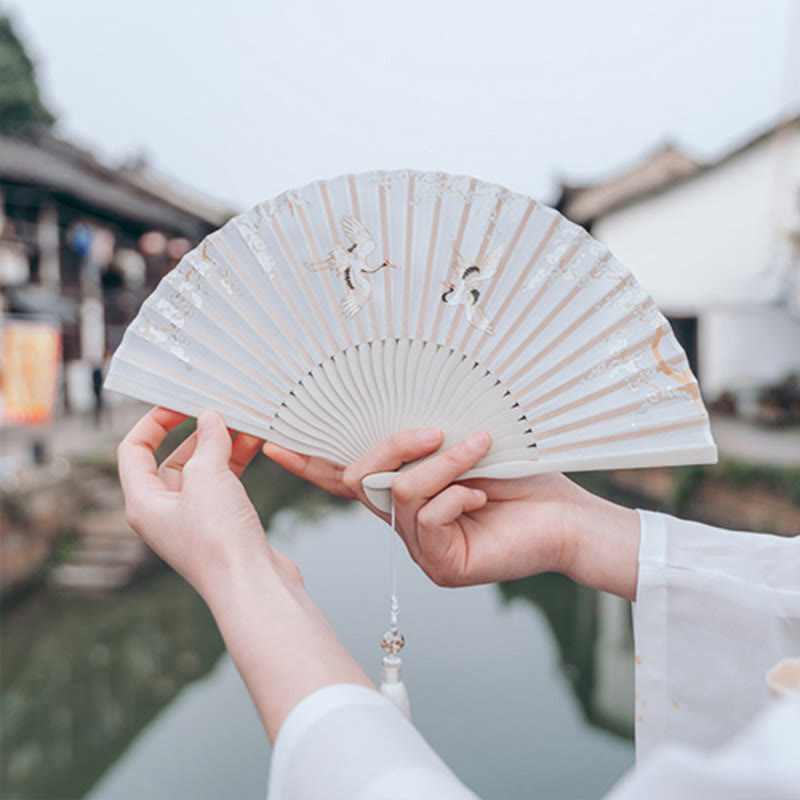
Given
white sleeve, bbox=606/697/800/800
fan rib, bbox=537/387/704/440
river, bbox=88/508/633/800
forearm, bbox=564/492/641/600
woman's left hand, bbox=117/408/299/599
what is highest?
fan rib, bbox=537/387/704/440

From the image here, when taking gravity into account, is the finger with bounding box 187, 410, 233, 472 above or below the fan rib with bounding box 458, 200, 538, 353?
below

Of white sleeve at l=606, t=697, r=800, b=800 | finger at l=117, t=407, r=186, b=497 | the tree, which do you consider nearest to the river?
finger at l=117, t=407, r=186, b=497

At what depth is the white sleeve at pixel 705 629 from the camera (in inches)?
33.4

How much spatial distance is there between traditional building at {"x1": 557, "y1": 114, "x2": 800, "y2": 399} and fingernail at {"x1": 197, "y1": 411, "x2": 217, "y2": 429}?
31.2 feet

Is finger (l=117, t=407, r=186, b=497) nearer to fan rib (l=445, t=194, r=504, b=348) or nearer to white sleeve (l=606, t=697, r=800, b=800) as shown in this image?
fan rib (l=445, t=194, r=504, b=348)

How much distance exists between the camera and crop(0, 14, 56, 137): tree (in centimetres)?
1744

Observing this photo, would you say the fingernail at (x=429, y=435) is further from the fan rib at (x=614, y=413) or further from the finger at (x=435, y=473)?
the fan rib at (x=614, y=413)

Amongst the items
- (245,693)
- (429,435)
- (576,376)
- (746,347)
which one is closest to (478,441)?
(429,435)

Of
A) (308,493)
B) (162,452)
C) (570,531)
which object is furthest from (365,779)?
(308,493)

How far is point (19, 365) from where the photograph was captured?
6.74 metres

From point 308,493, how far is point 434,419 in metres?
11.3

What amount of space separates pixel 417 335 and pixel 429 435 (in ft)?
0.50

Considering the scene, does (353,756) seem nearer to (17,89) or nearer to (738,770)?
(738,770)

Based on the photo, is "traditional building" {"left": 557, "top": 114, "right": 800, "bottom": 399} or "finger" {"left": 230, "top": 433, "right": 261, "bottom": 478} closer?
"finger" {"left": 230, "top": 433, "right": 261, "bottom": 478}
